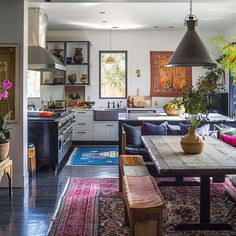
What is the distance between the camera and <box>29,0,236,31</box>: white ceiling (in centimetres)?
670

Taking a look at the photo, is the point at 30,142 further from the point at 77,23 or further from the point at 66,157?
the point at 77,23

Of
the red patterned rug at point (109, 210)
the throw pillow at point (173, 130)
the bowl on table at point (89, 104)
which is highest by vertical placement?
the bowl on table at point (89, 104)

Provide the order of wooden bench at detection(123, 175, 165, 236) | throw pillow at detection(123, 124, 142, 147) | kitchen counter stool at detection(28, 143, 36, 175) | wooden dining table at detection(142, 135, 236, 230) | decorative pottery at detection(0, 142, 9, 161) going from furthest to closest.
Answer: throw pillow at detection(123, 124, 142, 147) → kitchen counter stool at detection(28, 143, 36, 175) → decorative pottery at detection(0, 142, 9, 161) → wooden dining table at detection(142, 135, 236, 230) → wooden bench at detection(123, 175, 165, 236)

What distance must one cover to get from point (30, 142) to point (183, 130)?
2457 mm

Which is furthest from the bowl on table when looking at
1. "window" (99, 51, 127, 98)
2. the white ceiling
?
the white ceiling

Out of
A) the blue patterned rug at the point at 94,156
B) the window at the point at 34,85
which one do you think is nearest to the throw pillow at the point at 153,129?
the blue patterned rug at the point at 94,156

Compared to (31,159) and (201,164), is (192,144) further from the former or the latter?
(31,159)

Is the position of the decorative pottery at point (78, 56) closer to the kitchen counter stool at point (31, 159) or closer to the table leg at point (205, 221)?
the kitchen counter stool at point (31, 159)

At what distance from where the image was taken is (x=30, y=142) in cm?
626

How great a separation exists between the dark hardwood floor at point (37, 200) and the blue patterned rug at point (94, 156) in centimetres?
46

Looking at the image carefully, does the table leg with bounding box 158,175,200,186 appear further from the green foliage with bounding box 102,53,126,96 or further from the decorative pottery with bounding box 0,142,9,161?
the green foliage with bounding box 102,53,126,96

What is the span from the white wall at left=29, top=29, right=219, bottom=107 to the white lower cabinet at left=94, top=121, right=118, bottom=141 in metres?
0.83

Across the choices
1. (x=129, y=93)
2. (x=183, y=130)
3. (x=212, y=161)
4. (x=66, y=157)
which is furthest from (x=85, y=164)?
(x=212, y=161)

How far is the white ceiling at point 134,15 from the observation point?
22.0ft
